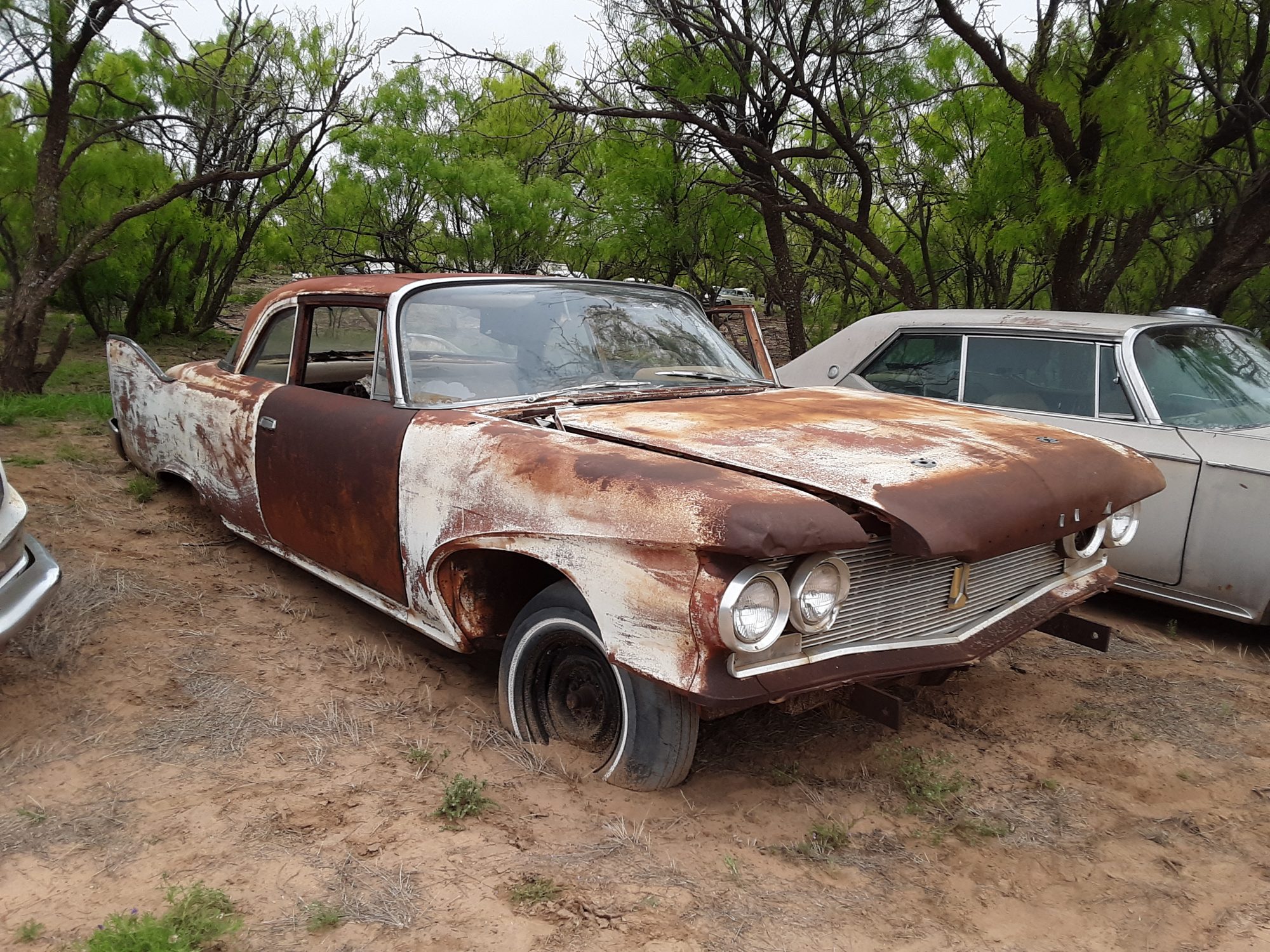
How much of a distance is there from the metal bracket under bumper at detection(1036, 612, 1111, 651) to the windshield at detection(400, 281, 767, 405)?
1595mm

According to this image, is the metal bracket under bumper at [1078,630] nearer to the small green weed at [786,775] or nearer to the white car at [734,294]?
the small green weed at [786,775]

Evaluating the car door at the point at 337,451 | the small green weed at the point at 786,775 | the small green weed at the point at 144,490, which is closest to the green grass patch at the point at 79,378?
the small green weed at the point at 144,490

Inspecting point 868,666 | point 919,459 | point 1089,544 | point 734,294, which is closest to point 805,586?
point 868,666

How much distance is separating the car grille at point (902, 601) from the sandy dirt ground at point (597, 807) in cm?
Answer: 52

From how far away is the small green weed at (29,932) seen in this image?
2.04 m

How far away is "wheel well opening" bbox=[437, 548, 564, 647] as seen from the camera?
3.06 metres

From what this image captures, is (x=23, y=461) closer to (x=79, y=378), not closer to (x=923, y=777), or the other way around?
(x=79, y=378)

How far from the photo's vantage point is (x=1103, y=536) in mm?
3271

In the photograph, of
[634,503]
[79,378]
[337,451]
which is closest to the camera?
[634,503]

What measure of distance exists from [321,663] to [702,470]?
1.96 meters

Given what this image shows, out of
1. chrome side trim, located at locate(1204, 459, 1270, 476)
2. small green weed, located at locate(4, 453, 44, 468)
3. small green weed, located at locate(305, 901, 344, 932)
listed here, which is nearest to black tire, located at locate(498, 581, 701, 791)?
small green weed, located at locate(305, 901, 344, 932)

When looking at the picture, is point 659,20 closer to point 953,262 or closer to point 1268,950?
point 953,262

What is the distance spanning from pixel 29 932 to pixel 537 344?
2.41m

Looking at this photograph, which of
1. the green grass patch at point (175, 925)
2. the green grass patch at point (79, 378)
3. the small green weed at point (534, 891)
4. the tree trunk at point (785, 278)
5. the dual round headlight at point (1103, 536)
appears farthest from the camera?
the green grass patch at point (79, 378)
